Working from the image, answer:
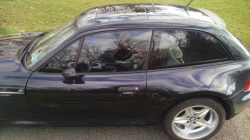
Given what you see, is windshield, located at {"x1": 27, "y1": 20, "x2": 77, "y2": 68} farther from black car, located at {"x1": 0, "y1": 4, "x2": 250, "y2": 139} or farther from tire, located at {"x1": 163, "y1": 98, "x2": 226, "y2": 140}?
tire, located at {"x1": 163, "y1": 98, "x2": 226, "y2": 140}

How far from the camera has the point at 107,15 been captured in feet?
8.54

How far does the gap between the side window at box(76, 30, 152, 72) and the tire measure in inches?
27.4

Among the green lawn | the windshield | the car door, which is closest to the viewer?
the car door

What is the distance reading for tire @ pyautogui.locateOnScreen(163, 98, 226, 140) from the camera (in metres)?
2.46

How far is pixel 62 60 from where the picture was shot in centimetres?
235

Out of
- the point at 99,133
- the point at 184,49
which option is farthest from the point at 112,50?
the point at 99,133

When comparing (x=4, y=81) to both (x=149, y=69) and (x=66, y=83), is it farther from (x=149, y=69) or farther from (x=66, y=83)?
(x=149, y=69)

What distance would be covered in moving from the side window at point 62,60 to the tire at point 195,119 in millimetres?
1289

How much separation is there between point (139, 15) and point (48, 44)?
1178mm

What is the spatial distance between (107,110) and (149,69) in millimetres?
687

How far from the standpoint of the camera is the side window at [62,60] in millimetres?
2334

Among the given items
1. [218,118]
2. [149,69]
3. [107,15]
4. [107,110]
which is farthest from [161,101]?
[107,15]

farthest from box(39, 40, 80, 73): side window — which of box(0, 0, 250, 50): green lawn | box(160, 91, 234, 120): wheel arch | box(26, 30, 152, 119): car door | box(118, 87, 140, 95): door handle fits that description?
box(0, 0, 250, 50): green lawn

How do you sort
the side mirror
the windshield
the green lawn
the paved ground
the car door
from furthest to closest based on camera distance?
the green lawn
the paved ground
the windshield
the car door
the side mirror
